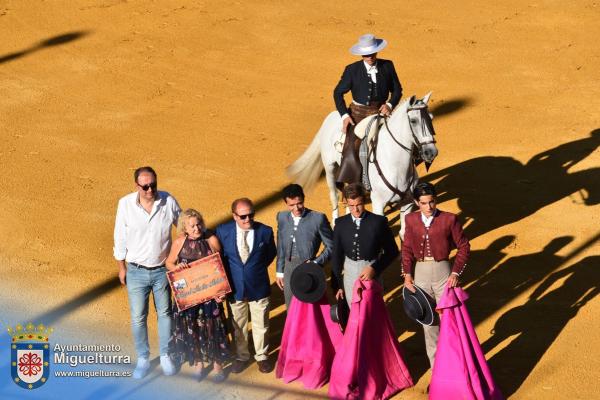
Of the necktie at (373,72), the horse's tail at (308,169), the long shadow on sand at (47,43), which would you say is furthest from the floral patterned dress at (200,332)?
the long shadow on sand at (47,43)

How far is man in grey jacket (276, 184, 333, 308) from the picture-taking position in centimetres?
1009

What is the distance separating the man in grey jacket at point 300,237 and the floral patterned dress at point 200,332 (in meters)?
0.71

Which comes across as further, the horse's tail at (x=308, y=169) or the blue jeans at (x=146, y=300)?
the horse's tail at (x=308, y=169)

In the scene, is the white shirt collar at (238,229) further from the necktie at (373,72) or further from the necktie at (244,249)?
the necktie at (373,72)

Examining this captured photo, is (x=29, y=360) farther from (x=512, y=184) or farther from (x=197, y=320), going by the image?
(x=512, y=184)

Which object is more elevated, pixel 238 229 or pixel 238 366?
pixel 238 229

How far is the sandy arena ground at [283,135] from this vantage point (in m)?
11.6

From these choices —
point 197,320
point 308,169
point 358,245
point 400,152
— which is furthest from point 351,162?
point 197,320

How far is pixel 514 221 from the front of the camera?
13.7 metres

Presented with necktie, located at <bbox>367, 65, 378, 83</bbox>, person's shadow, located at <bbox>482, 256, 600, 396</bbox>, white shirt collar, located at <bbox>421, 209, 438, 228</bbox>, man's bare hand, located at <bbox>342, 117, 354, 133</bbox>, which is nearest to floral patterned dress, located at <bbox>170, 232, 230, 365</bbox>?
white shirt collar, located at <bbox>421, 209, 438, 228</bbox>

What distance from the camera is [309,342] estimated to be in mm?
10078

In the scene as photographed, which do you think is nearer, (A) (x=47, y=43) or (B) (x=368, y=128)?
(B) (x=368, y=128)

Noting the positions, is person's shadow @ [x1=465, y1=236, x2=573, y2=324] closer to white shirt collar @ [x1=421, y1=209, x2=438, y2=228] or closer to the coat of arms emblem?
white shirt collar @ [x1=421, y1=209, x2=438, y2=228]

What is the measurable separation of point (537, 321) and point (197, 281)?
12.1ft
